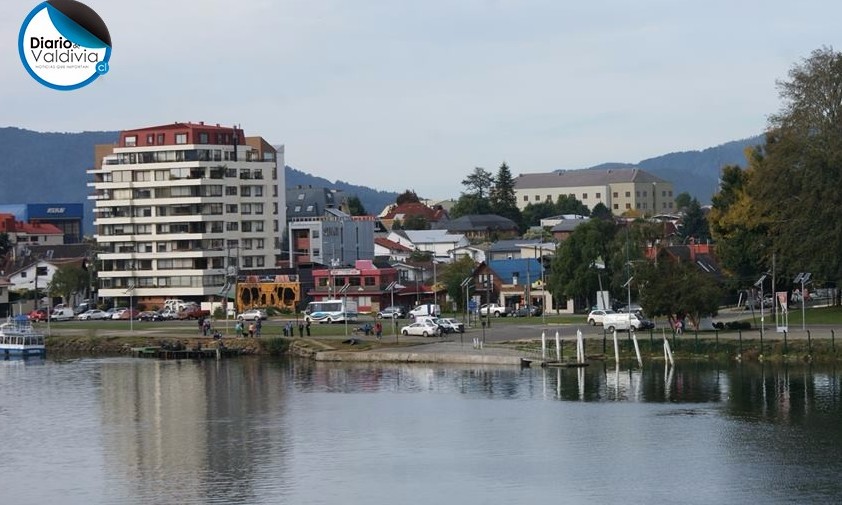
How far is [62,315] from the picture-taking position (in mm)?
133125

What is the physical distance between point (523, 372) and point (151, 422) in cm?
2269

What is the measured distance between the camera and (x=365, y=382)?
77812mm

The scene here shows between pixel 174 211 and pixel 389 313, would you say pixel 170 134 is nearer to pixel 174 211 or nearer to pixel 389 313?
pixel 174 211

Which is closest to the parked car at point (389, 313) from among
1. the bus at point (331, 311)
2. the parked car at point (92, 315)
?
the bus at point (331, 311)

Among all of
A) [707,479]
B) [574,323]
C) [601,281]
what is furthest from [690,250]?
[707,479]

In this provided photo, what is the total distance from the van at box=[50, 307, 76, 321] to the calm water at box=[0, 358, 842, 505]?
48.3 m

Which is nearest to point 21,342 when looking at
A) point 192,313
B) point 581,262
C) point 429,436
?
point 192,313

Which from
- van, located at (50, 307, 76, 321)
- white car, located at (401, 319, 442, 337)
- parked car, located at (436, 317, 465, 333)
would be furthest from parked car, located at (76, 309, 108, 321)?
parked car, located at (436, 317, 465, 333)

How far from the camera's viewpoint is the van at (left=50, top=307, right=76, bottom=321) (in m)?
132

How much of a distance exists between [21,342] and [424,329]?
30.4 m

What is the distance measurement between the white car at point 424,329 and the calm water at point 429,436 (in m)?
13.1

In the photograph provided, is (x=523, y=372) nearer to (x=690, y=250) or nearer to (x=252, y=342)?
(x=252, y=342)

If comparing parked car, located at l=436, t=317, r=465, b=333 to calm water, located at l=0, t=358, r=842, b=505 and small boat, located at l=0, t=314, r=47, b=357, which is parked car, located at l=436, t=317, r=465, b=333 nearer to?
calm water, located at l=0, t=358, r=842, b=505

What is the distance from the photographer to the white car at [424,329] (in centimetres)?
9694
